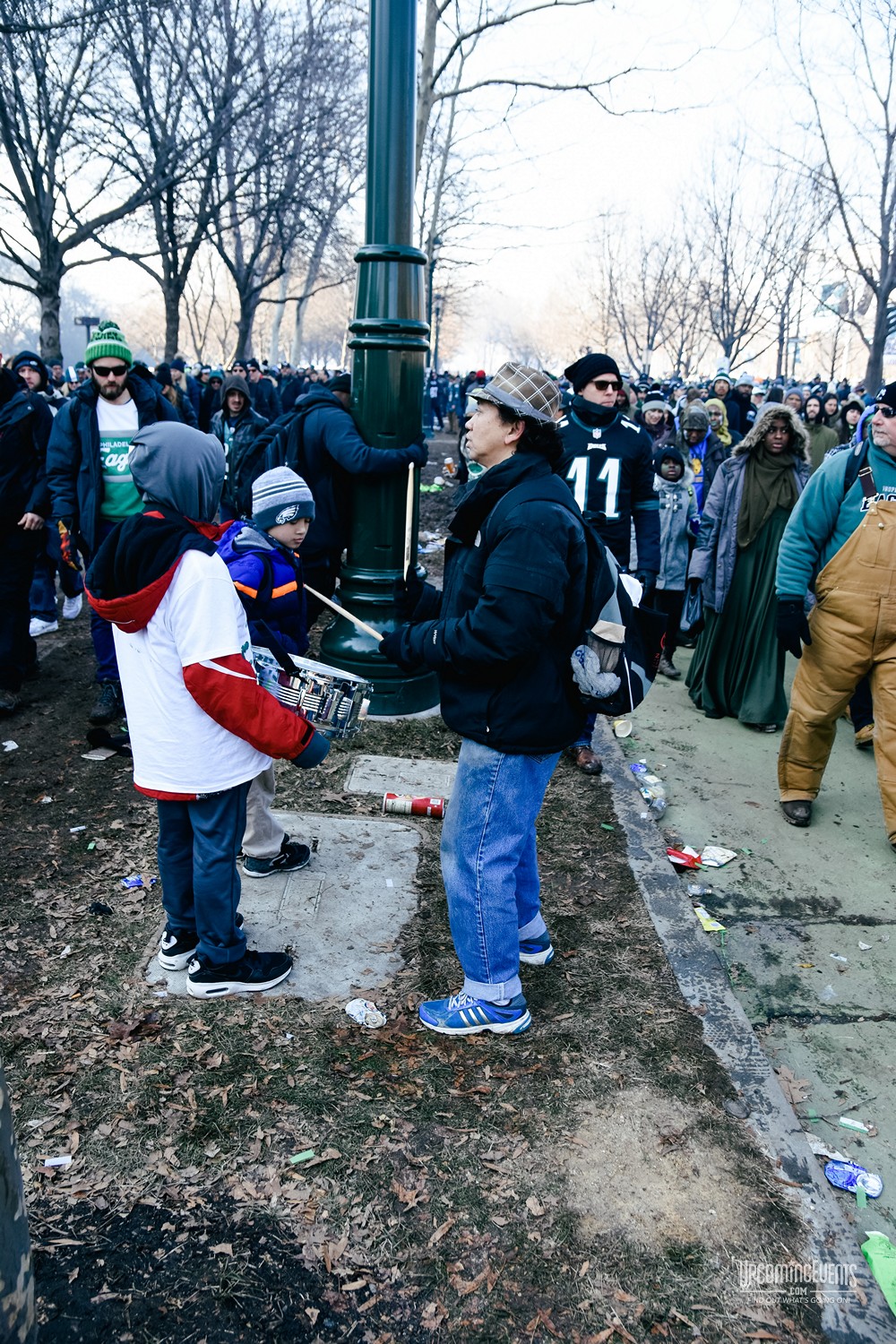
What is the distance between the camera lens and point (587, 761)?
5.70m

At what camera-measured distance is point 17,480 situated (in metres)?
6.24

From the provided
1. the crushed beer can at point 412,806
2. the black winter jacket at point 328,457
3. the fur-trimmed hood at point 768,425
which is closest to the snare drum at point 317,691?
the crushed beer can at point 412,806

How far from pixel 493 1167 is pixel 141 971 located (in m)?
1.48

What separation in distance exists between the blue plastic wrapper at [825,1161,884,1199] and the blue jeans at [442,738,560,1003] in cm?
107

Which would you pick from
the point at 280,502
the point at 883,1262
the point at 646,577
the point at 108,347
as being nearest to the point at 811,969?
the point at 883,1262

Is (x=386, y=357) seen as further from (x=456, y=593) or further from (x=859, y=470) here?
(x=456, y=593)

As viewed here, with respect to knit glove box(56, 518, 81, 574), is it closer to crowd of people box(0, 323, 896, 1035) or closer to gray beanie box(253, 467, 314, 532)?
crowd of people box(0, 323, 896, 1035)

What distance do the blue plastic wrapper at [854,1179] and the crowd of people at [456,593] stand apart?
1029 mm

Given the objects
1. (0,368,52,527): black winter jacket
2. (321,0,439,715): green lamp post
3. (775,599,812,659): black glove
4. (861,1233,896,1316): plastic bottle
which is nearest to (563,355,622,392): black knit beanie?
(321,0,439,715): green lamp post

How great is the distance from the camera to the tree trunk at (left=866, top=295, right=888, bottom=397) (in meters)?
18.3

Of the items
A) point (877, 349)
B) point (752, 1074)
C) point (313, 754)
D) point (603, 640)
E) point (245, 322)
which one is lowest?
point (752, 1074)

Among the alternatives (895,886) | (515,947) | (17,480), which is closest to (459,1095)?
(515,947)

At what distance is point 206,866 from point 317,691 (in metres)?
0.68

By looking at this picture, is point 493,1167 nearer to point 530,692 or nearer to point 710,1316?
point 710,1316
